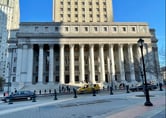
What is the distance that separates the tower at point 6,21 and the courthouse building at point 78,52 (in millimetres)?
69823

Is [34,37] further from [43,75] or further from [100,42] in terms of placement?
[100,42]

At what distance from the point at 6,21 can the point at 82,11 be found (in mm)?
80695

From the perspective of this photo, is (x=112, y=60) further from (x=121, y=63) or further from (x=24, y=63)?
(x=24, y=63)

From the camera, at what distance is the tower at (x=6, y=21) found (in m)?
125

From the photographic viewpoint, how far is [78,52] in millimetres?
62188

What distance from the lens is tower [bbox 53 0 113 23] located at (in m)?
72.5

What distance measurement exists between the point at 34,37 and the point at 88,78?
22553 mm

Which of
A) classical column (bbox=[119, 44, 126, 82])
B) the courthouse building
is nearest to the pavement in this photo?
the courthouse building

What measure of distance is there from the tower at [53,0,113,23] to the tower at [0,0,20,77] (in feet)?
191

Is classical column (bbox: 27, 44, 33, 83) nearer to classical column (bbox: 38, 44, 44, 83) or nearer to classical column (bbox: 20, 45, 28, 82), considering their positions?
classical column (bbox: 20, 45, 28, 82)

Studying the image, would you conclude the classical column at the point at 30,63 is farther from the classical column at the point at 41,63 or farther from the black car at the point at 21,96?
the black car at the point at 21,96

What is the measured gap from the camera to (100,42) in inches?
2242

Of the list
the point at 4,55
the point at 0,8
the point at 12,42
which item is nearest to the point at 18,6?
the point at 0,8

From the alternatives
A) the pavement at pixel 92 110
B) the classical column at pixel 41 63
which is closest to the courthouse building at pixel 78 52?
the classical column at pixel 41 63
